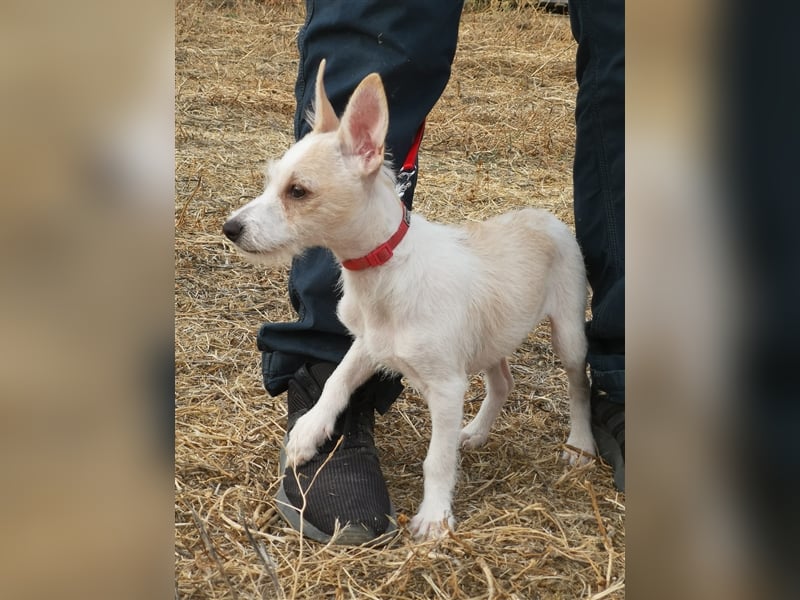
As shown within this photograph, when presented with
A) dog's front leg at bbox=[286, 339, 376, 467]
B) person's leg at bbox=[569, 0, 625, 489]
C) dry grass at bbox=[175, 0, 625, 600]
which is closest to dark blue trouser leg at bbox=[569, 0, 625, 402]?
person's leg at bbox=[569, 0, 625, 489]

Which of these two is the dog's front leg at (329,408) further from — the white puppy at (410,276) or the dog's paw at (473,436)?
the dog's paw at (473,436)

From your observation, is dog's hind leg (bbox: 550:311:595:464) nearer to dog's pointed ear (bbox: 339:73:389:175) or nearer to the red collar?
the red collar

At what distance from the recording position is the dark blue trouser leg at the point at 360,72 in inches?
66.6

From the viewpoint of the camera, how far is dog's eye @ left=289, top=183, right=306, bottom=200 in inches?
60.3

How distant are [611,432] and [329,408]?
2.10ft

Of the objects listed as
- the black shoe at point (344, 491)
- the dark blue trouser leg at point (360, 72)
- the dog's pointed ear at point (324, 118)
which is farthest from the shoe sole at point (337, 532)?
the dog's pointed ear at point (324, 118)

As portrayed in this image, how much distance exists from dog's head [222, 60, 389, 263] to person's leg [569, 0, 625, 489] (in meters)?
0.62

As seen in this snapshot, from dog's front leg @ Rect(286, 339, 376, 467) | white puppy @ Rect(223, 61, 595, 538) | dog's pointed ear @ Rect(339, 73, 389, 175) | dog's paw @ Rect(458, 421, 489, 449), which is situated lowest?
dog's paw @ Rect(458, 421, 489, 449)

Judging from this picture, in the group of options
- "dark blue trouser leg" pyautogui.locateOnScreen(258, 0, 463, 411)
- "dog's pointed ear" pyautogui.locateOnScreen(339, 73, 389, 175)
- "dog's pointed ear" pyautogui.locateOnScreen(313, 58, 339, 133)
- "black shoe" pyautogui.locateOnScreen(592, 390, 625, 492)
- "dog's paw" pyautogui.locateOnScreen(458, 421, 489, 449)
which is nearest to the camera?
"dog's pointed ear" pyautogui.locateOnScreen(339, 73, 389, 175)

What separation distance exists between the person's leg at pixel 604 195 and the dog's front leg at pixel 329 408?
1.82 feet

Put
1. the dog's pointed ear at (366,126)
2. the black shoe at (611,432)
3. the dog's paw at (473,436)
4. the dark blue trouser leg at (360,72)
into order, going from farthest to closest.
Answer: the dog's paw at (473,436) → the black shoe at (611,432) → the dark blue trouser leg at (360,72) → the dog's pointed ear at (366,126)
